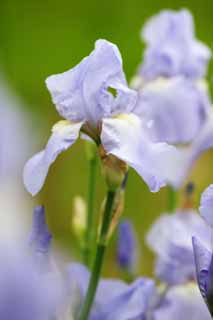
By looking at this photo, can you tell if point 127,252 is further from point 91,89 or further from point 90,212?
point 91,89

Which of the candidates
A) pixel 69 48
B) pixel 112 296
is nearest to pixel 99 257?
pixel 112 296

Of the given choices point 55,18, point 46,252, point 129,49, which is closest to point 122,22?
point 129,49

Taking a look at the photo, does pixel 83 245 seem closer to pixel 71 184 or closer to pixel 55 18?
pixel 71 184

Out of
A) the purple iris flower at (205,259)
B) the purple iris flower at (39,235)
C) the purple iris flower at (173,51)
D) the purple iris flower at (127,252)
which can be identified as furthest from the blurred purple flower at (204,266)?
the purple iris flower at (173,51)

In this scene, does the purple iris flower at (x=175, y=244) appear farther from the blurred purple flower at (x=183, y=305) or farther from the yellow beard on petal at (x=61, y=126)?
the yellow beard on petal at (x=61, y=126)

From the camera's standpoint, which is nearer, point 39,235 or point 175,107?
point 39,235

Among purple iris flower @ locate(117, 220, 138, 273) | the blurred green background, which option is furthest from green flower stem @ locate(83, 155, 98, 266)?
the blurred green background
